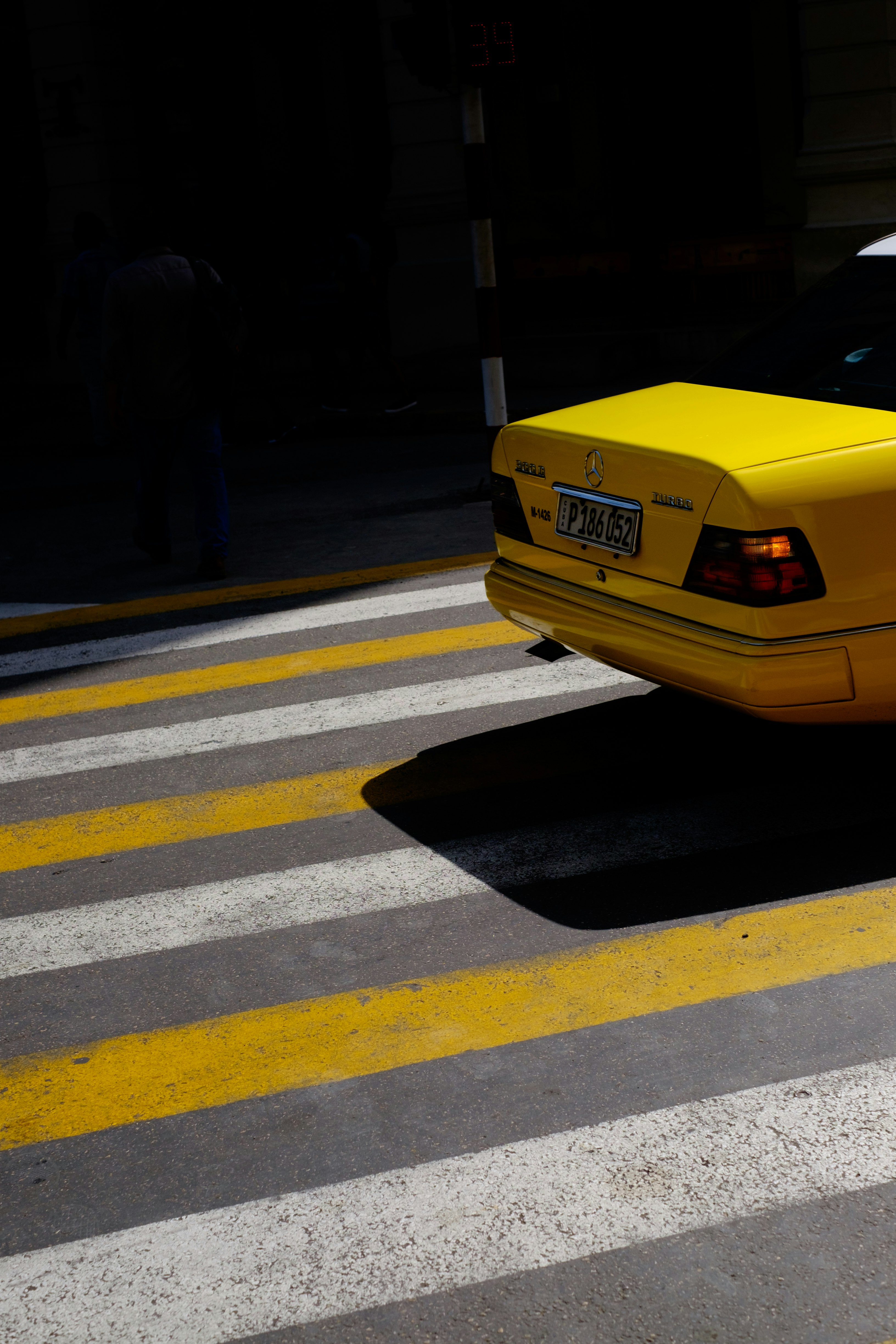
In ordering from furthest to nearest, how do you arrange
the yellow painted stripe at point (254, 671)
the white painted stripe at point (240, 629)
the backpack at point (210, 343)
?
the backpack at point (210, 343) < the white painted stripe at point (240, 629) < the yellow painted stripe at point (254, 671)

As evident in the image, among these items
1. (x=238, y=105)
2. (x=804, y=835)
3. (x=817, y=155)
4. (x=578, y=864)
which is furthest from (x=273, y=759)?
(x=238, y=105)

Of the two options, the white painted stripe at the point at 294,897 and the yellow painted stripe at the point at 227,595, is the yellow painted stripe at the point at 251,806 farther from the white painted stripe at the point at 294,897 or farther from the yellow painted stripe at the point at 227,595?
the yellow painted stripe at the point at 227,595

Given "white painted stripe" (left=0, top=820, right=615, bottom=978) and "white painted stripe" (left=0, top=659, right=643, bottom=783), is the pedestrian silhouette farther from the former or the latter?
"white painted stripe" (left=0, top=820, right=615, bottom=978)

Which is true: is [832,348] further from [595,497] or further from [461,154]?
[461,154]

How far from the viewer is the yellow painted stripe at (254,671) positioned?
20.9 ft

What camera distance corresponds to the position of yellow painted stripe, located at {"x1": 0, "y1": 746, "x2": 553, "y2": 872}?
489 cm

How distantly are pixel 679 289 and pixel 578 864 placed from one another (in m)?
14.2

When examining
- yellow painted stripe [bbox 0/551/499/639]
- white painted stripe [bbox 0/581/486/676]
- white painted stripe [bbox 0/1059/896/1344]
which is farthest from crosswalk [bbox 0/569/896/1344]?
yellow painted stripe [bbox 0/551/499/639]

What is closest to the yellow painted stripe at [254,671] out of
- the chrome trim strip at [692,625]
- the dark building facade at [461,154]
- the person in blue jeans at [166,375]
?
the chrome trim strip at [692,625]

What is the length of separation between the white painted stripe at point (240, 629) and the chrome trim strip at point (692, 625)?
7.68 feet

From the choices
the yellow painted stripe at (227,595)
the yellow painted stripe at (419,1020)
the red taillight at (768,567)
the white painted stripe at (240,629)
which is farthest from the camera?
the yellow painted stripe at (227,595)

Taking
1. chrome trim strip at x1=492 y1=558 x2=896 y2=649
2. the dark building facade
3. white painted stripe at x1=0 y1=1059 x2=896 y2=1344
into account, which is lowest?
white painted stripe at x1=0 y1=1059 x2=896 y2=1344

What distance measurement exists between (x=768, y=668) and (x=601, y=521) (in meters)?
0.80

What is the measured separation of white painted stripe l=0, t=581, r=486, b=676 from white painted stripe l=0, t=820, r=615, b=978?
8.97 feet
